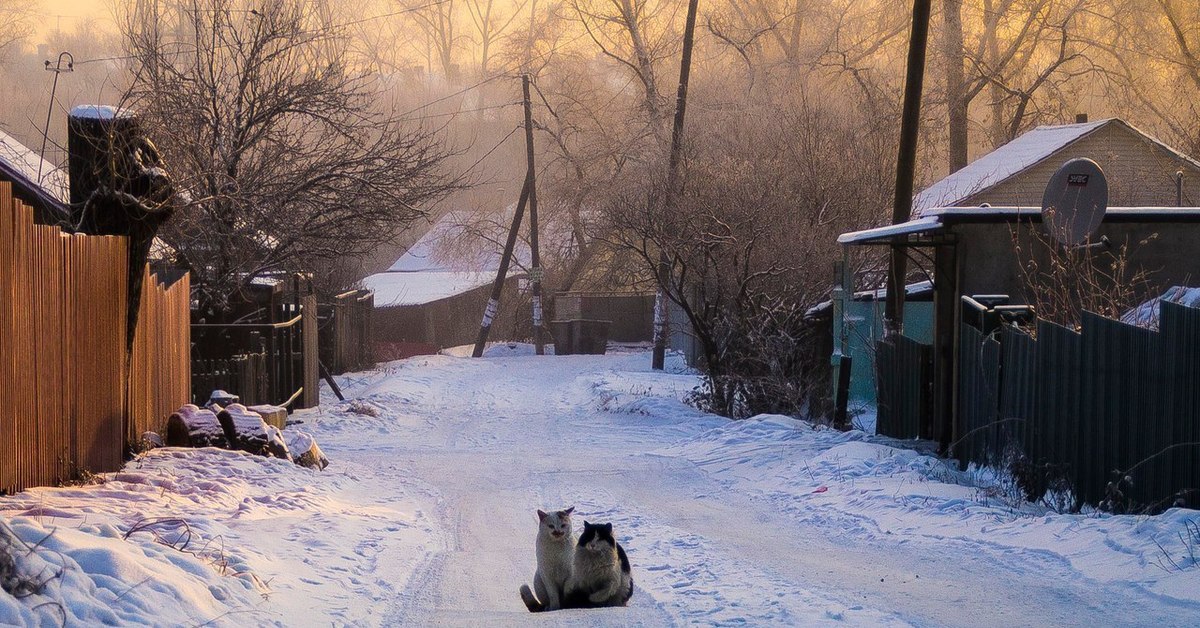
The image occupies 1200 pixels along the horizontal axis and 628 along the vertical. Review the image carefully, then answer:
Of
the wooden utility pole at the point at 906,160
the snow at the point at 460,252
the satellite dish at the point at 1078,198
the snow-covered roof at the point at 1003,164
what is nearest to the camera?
the satellite dish at the point at 1078,198

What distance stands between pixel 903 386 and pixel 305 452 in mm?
7605

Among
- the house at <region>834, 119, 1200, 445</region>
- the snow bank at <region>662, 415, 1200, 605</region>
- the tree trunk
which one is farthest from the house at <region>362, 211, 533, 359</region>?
the house at <region>834, 119, 1200, 445</region>

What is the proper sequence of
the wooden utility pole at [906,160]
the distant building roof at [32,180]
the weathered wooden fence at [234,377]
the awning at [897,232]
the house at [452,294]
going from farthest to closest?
the house at [452,294], the wooden utility pole at [906,160], the distant building roof at [32,180], the weathered wooden fence at [234,377], the awning at [897,232]

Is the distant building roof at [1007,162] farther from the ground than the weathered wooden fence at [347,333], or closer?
farther from the ground

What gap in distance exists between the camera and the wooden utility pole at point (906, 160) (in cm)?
1709

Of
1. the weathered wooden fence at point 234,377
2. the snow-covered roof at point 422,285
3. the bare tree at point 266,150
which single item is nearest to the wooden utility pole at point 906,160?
the bare tree at point 266,150

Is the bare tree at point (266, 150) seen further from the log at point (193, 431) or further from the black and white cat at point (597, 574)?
the black and white cat at point (597, 574)

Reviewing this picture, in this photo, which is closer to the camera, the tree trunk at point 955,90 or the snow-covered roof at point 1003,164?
the snow-covered roof at point 1003,164

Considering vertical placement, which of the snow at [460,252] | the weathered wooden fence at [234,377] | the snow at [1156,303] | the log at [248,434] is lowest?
the log at [248,434]

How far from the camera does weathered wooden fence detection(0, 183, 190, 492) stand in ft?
26.1

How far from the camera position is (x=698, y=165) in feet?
83.4

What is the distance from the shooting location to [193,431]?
11.9 meters

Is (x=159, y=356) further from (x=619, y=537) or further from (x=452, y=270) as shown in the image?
(x=452, y=270)

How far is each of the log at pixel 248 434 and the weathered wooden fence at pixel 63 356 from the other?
0.93 m
